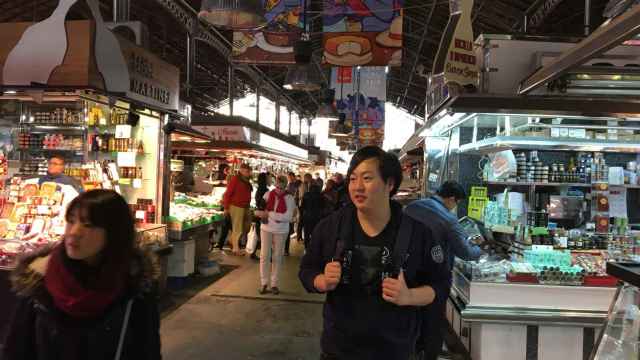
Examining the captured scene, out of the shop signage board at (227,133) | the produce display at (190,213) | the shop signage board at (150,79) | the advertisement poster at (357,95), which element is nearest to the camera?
the shop signage board at (150,79)

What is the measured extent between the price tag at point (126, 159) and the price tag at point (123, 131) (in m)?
0.22

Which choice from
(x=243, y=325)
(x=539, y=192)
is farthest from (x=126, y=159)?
(x=539, y=192)

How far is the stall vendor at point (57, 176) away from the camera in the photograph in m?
5.16

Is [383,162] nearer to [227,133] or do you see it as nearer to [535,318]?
[535,318]

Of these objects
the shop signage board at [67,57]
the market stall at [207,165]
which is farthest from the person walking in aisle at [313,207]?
the shop signage board at [67,57]

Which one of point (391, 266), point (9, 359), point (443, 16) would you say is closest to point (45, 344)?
point (9, 359)

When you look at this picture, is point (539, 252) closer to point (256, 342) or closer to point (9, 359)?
point (256, 342)

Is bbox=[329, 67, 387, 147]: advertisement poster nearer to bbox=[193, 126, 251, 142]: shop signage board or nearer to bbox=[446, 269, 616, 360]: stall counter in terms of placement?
bbox=[193, 126, 251, 142]: shop signage board

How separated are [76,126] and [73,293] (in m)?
4.31

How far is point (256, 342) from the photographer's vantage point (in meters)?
5.08

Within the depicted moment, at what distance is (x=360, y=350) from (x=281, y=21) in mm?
5611

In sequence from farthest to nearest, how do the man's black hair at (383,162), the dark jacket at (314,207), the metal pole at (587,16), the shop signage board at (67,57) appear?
the dark jacket at (314,207), the metal pole at (587,16), the shop signage board at (67,57), the man's black hair at (383,162)

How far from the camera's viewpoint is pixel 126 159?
20.9 feet

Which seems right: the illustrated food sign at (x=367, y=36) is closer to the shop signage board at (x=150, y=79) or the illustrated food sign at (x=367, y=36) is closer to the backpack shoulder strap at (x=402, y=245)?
the shop signage board at (x=150, y=79)
